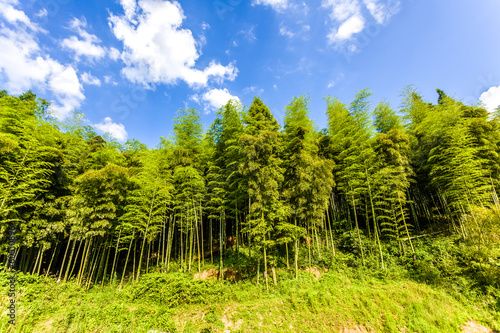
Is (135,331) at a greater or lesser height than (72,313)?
lesser

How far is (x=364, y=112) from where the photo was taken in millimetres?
9539

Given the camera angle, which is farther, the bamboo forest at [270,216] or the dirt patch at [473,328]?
the bamboo forest at [270,216]

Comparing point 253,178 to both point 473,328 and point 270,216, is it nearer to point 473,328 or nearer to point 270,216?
point 270,216

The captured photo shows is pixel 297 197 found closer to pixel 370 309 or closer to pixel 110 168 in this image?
pixel 370 309

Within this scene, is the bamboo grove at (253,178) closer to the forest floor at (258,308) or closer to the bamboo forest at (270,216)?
the bamboo forest at (270,216)

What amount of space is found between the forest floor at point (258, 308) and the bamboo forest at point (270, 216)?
1.9 inches

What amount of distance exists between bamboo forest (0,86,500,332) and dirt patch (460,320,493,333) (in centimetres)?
13

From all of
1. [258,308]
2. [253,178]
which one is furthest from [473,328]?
[253,178]

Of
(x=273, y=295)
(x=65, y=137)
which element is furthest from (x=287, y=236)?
(x=65, y=137)

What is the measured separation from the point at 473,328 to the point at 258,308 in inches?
250

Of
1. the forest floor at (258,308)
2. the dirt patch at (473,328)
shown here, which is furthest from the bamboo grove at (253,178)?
the dirt patch at (473,328)

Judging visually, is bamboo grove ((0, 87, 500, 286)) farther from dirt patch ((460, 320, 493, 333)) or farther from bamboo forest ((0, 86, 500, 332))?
dirt patch ((460, 320, 493, 333))

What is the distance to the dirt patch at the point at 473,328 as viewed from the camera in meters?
5.09

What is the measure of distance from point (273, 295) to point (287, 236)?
2466mm
